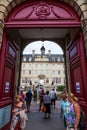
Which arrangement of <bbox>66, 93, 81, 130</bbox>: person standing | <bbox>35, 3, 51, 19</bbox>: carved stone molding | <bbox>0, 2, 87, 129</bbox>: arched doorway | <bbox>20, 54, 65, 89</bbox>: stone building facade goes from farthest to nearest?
1. <bbox>20, 54, 65, 89</bbox>: stone building facade
2. <bbox>35, 3, 51, 19</bbox>: carved stone molding
3. <bbox>0, 2, 87, 129</bbox>: arched doorway
4. <bbox>66, 93, 81, 130</bbox>: person standing

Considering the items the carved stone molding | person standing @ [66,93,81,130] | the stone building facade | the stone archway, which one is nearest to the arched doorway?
the carved stone molding

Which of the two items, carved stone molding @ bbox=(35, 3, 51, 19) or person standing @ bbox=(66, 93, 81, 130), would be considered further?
carved stone molding @ bbox=(35, 3, 51, 19)

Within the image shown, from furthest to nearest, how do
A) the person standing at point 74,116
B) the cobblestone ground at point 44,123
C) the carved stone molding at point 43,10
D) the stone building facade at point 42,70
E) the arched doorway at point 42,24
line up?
the stone building facade at point 42,70 < the cobblestone ground at point 44,123 < the carved stone molding at point 43,10 < the arched doorway at point 42,24 < the person standing at point 74,116

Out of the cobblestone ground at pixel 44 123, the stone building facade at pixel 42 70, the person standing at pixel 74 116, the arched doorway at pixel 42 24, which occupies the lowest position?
the cobblestone ground at pixel 44 123

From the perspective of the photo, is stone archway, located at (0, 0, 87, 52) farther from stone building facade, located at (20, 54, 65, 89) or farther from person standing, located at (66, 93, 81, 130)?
stone building facade, located at (20, 54, 65, 89)

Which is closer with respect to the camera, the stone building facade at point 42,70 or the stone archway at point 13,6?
the stone archway at point 13,6

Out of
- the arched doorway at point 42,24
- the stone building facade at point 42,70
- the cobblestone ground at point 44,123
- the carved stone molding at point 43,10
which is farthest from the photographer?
the stone building facade at point 42,70

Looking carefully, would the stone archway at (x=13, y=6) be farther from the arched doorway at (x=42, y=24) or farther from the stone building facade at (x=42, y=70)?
the stone building facade at (x=42, y=70)

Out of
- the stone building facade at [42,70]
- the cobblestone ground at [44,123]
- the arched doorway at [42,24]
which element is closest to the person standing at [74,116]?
the arched doorway at [42,24]

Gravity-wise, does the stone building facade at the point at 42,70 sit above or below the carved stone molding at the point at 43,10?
above

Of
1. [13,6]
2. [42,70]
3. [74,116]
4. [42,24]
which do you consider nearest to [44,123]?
[74,116]

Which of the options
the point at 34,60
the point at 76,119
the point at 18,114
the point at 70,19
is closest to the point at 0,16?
the point at 70,19

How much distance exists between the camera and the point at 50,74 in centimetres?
4962

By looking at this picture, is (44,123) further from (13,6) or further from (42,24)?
(13,6)
